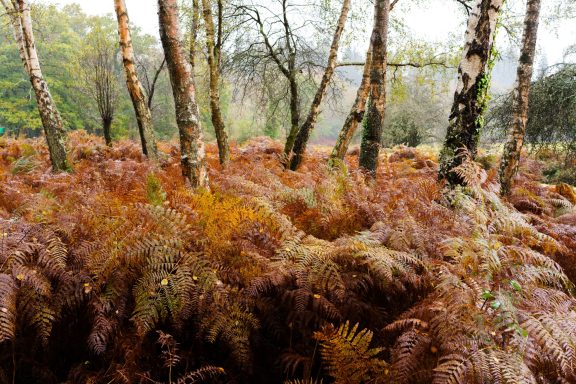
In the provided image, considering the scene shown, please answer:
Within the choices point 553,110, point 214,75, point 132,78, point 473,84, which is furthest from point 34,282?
point 553,110

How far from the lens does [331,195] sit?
3.85 meters

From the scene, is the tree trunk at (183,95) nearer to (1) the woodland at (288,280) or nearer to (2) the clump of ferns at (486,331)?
(1) the woodland at (288,280)

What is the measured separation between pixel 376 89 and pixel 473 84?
83.6 inches

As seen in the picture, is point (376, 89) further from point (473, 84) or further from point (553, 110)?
point (553, 110)

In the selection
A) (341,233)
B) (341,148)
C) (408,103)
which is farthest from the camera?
(408,103)

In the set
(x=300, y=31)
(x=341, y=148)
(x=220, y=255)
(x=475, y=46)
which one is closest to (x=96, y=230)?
(x=220, y=255)

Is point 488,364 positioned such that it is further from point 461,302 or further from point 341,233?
point 341,233

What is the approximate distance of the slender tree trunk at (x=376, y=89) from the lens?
6.00 meters

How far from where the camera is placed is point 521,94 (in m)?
6.56

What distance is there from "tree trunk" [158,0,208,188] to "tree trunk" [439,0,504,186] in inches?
125

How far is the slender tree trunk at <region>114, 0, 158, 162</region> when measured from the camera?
274 inches

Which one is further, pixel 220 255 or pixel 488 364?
pixel 220 255

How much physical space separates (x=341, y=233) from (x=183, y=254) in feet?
5.14

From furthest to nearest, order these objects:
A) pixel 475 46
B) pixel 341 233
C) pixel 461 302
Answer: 1. pixel 475 46
2. pixel 341 233
3. pixel 461 302
